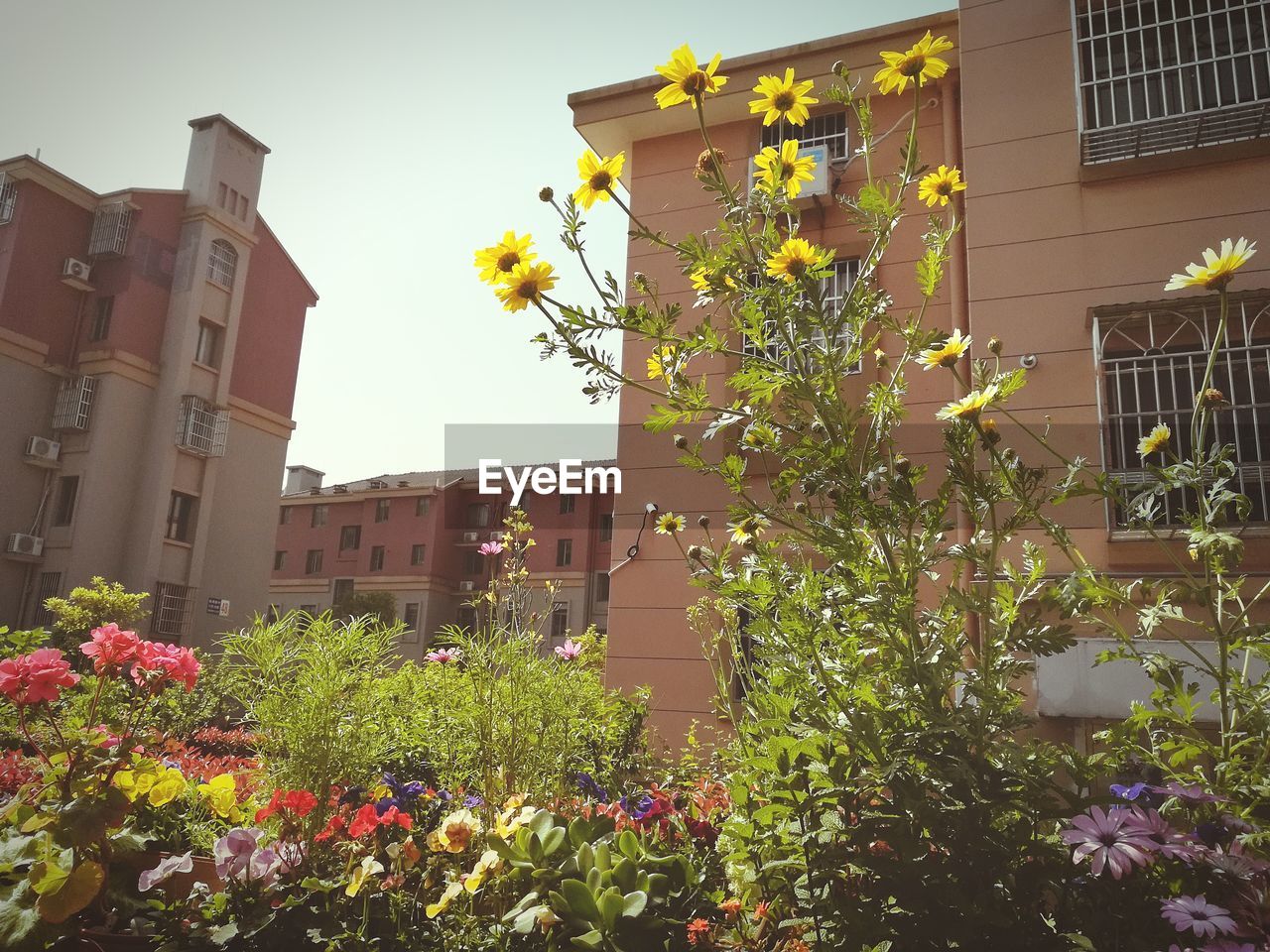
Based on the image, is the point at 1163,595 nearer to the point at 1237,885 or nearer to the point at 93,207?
the point at 1237,885

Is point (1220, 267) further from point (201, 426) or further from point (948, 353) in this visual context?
point (201, 426)

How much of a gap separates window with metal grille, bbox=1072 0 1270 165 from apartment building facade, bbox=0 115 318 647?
17.2 m

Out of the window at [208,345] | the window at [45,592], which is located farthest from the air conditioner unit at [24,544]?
the window at [208,345]

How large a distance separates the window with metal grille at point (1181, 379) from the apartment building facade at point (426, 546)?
2041cm


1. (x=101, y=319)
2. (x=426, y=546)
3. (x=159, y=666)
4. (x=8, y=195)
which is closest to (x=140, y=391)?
(x=101, y=319)

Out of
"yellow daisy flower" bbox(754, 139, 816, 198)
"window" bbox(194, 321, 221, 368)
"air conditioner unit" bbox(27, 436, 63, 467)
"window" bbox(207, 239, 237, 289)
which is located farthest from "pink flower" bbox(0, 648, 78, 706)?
"window" bbox(207, 239, 237, 289)

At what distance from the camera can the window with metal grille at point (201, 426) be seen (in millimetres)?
17531

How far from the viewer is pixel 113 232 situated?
1775cm

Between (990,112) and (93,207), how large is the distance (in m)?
19.0

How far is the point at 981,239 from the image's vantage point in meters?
6.32

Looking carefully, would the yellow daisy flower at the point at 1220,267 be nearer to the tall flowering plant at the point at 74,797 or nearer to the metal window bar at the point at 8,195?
the tall flowering plant at the point at 74,797

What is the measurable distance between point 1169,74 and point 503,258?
6.15m

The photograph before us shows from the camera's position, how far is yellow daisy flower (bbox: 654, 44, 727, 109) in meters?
2.04

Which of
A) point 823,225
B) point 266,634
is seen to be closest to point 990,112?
point 823,225
